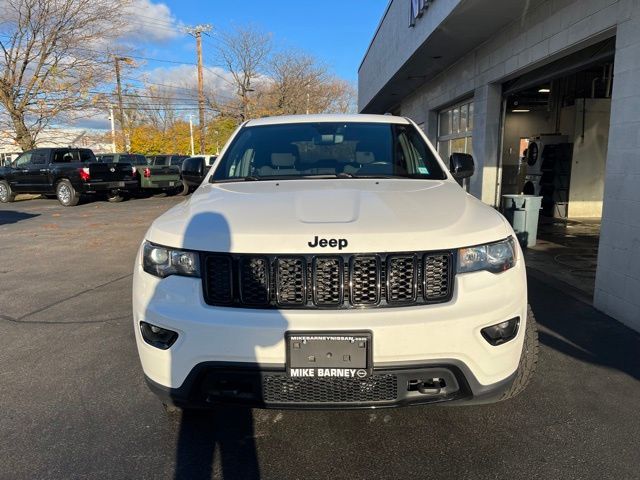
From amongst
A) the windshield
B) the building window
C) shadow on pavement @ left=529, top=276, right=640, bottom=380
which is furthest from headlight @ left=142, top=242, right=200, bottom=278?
the building window

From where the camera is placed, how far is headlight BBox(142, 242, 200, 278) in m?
2.27

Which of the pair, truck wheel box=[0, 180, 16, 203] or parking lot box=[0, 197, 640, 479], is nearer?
parking lot box=[0, 197, 640, 479]

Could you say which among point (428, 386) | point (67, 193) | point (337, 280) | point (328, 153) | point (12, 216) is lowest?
point (12, 216)

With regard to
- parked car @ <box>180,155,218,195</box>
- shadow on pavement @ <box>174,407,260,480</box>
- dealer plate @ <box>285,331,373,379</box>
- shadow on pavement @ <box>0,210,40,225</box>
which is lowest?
shadow on pavement @ <box>0,210,40,225</box>

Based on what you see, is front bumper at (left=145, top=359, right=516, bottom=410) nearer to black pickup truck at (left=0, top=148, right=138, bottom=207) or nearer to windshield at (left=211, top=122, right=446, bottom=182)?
windshield at (left=211, top=122, right=446, bottom=182)

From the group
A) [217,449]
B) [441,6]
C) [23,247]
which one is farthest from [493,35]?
[23,247]

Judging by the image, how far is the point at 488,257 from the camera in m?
2.28

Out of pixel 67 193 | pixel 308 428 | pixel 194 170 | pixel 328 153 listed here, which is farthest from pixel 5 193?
pixel 308 428

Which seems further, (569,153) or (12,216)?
(12,216)

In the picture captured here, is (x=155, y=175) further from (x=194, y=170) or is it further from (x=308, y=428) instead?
(x=308, y=428)

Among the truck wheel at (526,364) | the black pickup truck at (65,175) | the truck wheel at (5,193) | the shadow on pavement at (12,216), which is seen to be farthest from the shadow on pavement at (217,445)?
the truck wheel at (5,193)

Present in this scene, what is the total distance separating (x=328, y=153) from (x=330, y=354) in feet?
6.47

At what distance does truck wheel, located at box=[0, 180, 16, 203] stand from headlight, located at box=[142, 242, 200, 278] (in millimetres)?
19516

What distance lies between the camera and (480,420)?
2799 millimetres
